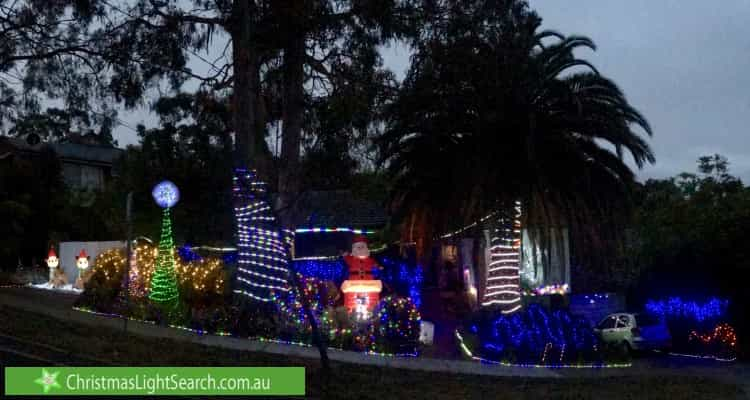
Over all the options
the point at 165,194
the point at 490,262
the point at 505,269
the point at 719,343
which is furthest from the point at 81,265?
the point at 719,343

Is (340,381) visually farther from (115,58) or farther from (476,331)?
(115,58)

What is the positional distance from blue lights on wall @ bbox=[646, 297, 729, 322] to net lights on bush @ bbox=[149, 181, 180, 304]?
41.6 feet

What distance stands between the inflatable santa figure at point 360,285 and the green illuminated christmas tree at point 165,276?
381 centimetres

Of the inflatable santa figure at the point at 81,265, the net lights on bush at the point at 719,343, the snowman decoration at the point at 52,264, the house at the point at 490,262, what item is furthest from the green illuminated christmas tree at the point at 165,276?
the net lights on bush at the point at 719,343

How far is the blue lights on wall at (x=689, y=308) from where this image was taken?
21.0 meters

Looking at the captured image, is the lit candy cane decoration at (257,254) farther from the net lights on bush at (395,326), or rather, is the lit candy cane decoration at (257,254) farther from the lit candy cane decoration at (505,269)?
the lit candy cane decoration at (505,269)

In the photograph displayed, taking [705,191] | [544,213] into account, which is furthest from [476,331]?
[705,191]

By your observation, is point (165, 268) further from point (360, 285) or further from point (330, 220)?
point (330, 220)


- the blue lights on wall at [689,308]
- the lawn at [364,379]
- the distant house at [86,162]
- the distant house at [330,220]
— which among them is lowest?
the lawn at [364,379]

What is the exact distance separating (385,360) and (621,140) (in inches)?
306

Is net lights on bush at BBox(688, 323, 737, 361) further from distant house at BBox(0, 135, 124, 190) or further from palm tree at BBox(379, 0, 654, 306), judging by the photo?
distant house at BBox(0, 135, 124, 190)

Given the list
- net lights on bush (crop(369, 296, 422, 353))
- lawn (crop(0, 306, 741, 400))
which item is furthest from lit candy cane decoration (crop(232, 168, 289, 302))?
lawn (crop(0, 306, 741, 400))

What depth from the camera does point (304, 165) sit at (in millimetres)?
18922

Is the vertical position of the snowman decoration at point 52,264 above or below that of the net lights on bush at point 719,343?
above
